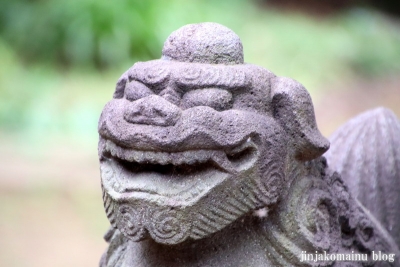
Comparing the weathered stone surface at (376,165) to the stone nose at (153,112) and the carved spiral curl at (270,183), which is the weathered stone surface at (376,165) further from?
the stone nose at (153,112)

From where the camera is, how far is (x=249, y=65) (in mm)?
1431

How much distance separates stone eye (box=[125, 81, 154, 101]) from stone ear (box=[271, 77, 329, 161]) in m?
0.31

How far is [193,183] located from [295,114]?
0.31 m

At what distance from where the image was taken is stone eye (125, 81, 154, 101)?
1360 mm

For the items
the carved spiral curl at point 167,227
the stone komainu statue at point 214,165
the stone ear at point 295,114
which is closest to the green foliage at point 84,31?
the stone komainu statue at point 214,165

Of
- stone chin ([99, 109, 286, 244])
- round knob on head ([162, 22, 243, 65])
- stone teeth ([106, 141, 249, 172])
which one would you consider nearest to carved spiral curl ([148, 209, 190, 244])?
stone chin ([99, 109, 286, 244])

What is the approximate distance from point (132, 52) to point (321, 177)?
3.50 metres

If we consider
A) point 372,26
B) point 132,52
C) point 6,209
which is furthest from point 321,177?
point 372,26

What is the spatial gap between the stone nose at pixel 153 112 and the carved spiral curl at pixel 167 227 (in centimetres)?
20

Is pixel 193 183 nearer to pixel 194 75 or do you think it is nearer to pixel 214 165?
pixel 214 165

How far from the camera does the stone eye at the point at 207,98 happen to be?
1.32 meters

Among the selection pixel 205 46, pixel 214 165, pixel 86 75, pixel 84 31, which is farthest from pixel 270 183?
pixel 84 31

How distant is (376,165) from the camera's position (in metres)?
1.99

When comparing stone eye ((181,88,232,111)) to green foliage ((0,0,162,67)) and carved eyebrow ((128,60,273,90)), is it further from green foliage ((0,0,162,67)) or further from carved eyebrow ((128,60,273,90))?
green foliage ((0,0,162,67))
